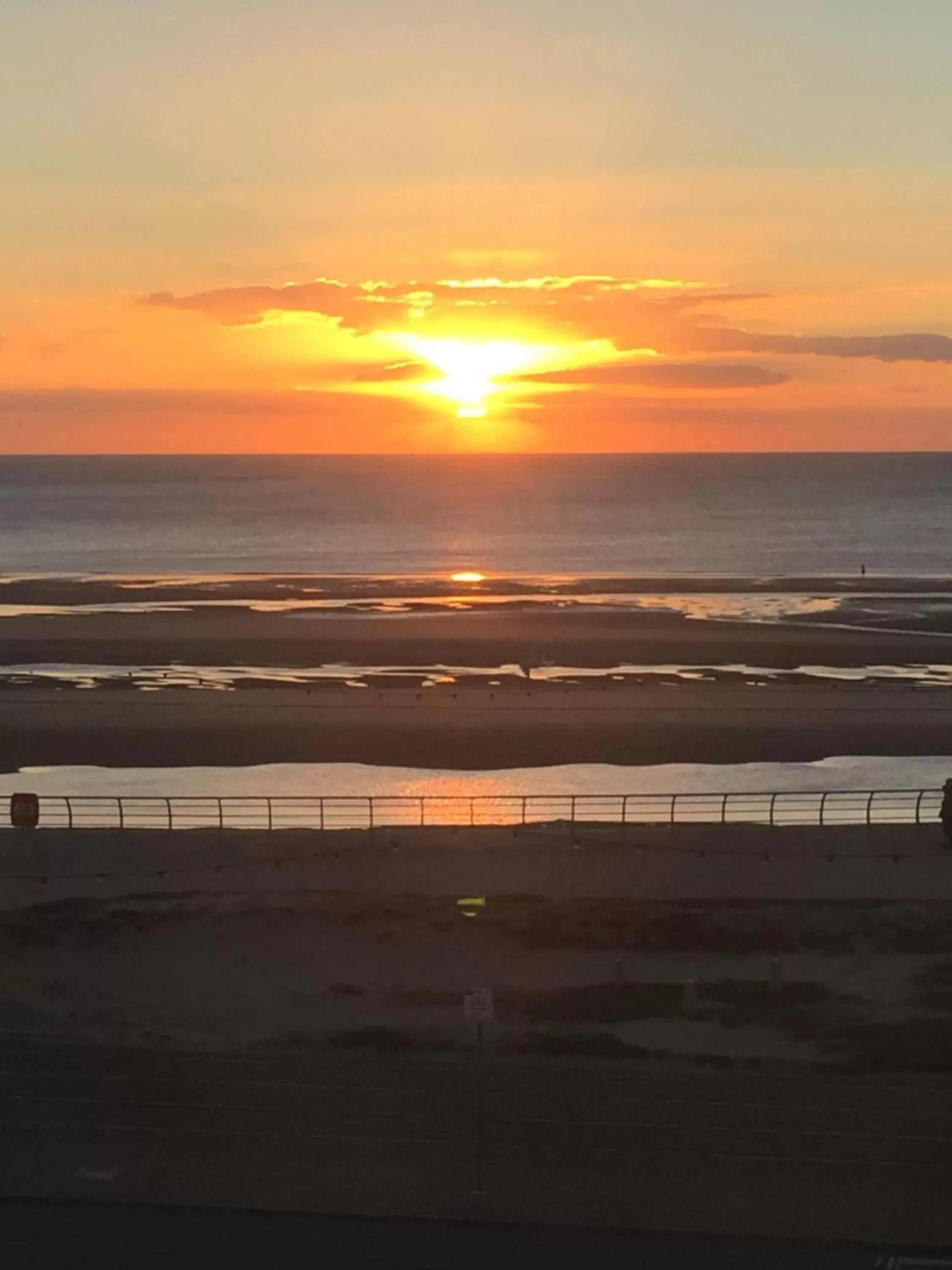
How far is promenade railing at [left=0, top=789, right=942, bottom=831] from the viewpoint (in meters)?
34.8

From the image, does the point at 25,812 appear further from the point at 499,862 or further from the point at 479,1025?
the point at 479,1025

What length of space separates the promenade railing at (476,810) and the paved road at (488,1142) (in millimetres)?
13078

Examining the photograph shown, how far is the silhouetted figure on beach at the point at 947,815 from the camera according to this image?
30.6m

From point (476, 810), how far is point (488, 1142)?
18380 mm

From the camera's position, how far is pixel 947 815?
3073cm

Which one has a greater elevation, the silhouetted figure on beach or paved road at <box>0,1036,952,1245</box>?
the silhouetted figure on beach

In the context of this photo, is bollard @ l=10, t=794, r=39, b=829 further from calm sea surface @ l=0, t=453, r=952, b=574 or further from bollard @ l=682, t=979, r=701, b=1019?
calm sea surface @ l=0, t=453, r=952, b=574

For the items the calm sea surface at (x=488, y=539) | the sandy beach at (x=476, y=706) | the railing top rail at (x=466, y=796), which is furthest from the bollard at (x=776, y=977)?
the calm sea surface at (x=488, y=539)

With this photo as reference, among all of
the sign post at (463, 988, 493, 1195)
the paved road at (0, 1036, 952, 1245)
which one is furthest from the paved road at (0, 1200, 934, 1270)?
the sign post at (463, 988, 493, 1195)

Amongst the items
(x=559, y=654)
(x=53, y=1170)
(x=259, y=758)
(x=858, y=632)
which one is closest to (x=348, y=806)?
(x=259, y=758)

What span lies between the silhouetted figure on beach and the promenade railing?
2188 millimetres

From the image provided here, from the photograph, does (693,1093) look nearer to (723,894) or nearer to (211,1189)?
(211,1189)

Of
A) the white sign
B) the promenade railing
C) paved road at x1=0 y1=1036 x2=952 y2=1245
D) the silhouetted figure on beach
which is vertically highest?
the white sign

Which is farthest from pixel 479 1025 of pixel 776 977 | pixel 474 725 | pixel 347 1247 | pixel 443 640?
pixel 443 640
